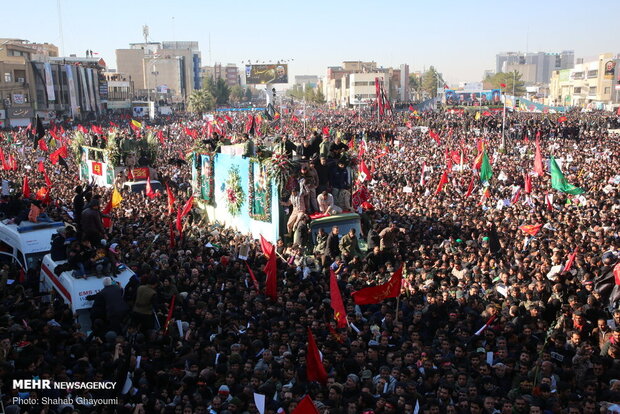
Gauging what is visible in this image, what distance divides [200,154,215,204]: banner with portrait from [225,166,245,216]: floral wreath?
1.21 meters

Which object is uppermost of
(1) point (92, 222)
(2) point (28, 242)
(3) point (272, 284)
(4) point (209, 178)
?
(1) point (92, 222)

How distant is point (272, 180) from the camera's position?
16219 mm

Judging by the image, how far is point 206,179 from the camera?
20.2 metres

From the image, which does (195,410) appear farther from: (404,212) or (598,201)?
(598,201)

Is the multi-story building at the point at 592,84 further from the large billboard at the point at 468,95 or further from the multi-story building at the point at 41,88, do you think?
the multi-story building at the point at 41,88

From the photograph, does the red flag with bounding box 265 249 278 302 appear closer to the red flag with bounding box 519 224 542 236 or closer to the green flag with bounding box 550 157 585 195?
the red flag with bounding box 519 224 542 236

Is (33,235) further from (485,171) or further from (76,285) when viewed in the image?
(485,171)

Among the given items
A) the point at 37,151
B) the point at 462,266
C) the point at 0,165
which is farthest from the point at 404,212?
the point at 37,151

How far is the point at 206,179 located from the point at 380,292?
38.2 feet

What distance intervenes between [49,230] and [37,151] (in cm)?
2635

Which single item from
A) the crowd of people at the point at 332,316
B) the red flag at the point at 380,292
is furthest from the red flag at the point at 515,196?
the red flag at the point at 380,292

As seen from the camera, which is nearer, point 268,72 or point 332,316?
point 332,316

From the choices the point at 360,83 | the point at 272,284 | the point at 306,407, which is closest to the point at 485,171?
the point at 272,284

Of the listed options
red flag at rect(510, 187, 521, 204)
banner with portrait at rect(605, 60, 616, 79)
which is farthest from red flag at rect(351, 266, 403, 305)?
banner with portrait at rect(605, 60, 616, 79)
